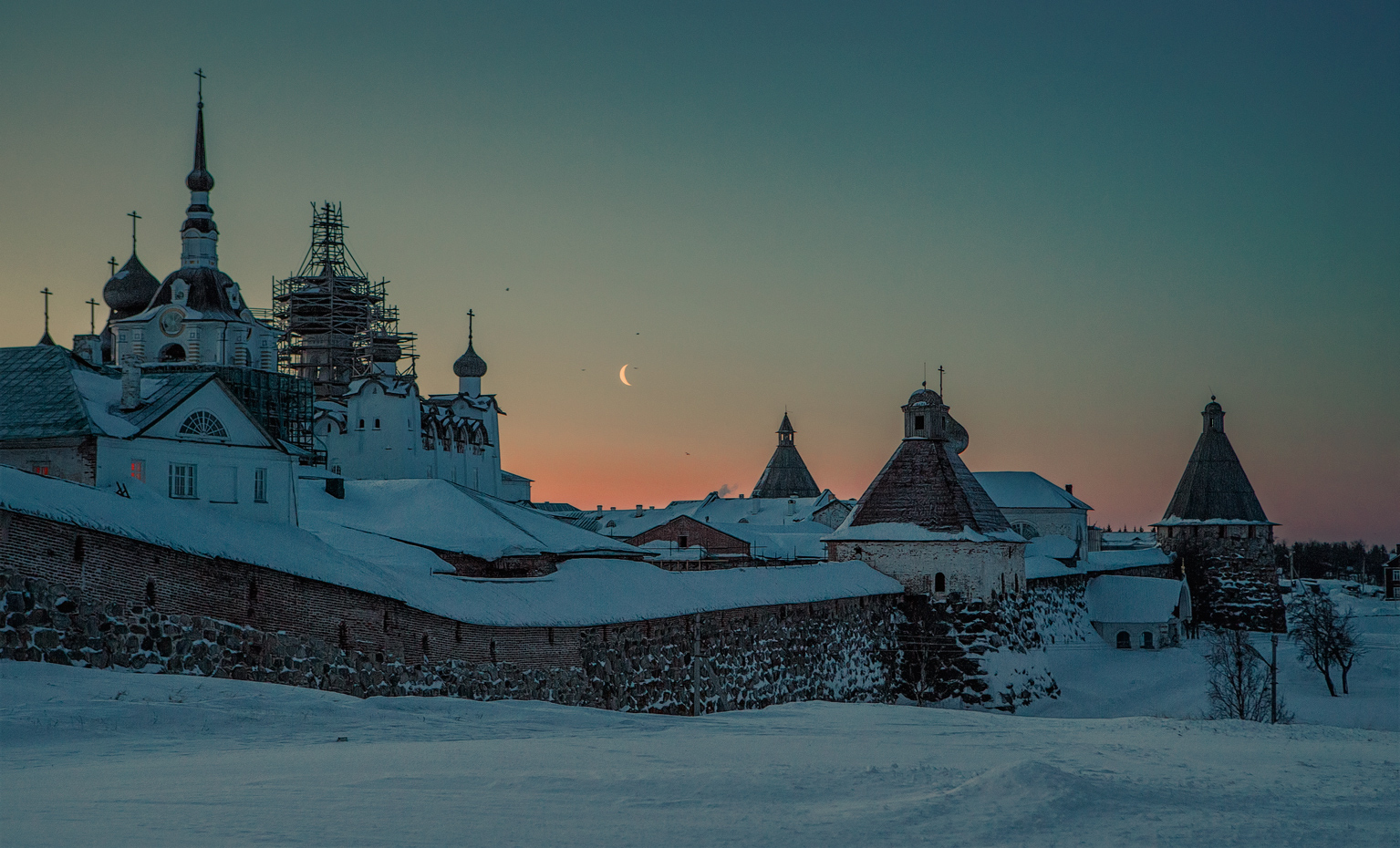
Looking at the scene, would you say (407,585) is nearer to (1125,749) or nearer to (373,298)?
(1125,749)

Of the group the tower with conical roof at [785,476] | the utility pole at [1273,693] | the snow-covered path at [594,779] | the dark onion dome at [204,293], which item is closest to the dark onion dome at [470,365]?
the tower with conical roof at [785,476]

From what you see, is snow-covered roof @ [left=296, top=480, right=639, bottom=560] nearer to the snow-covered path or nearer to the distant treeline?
the snow-covered path

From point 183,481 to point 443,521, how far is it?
1111cm

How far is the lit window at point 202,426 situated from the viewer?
69.5ft

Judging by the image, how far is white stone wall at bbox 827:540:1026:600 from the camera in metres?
32.2

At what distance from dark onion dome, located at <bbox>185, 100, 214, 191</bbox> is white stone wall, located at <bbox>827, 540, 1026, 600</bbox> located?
2061 cm

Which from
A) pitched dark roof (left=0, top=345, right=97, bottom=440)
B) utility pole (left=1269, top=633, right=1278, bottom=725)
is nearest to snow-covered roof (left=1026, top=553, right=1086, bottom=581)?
utility pole (left=1269, top=633, right=1278, bottom=725)

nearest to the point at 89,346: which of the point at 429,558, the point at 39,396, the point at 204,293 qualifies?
the point at 204,293

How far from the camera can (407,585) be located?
18.5 meters

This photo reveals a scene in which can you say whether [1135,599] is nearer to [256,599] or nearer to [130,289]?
[256,599]

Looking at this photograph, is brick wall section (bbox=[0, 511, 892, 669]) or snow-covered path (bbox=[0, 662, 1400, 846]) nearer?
snow-covered path (bbox=[0, 662, 1400, 846])

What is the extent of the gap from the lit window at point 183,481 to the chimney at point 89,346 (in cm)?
2646

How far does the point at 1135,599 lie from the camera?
44125 mm

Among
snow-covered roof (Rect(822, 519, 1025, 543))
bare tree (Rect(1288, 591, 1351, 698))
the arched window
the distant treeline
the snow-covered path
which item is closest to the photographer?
the snow-covered path
